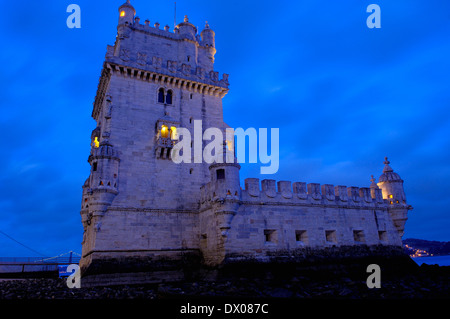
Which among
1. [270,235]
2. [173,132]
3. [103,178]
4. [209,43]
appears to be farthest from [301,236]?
[209,43]

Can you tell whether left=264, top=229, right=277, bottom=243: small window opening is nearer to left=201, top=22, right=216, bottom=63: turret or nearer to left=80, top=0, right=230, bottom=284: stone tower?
left=80, top=0, right=230, bottom=284: stone tower

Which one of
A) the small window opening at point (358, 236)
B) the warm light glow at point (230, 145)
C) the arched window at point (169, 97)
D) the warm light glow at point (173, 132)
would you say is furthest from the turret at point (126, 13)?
the small window opening at point (358, 236)

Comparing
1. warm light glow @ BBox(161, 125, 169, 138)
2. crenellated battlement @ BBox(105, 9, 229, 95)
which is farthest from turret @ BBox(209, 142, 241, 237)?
crenellated battlement @ BBox(105, 9, 229, 95)

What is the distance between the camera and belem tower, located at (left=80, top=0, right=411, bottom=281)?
2035cm

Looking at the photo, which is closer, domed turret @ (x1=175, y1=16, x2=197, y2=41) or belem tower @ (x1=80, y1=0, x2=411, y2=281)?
belem tower @ (x1=80, y1=0, x2=411, y2=281)

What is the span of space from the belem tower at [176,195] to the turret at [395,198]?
80 mm

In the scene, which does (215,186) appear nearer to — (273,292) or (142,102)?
(273,292)

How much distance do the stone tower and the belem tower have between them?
8cm

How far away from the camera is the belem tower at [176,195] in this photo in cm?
2035

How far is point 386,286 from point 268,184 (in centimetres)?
942

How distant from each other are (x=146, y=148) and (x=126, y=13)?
12.6 meters

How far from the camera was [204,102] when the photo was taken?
26.9 meters

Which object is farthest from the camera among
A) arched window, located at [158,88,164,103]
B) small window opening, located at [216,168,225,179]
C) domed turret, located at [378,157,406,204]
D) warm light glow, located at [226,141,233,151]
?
domed turret, located at [378,157,406,204]
